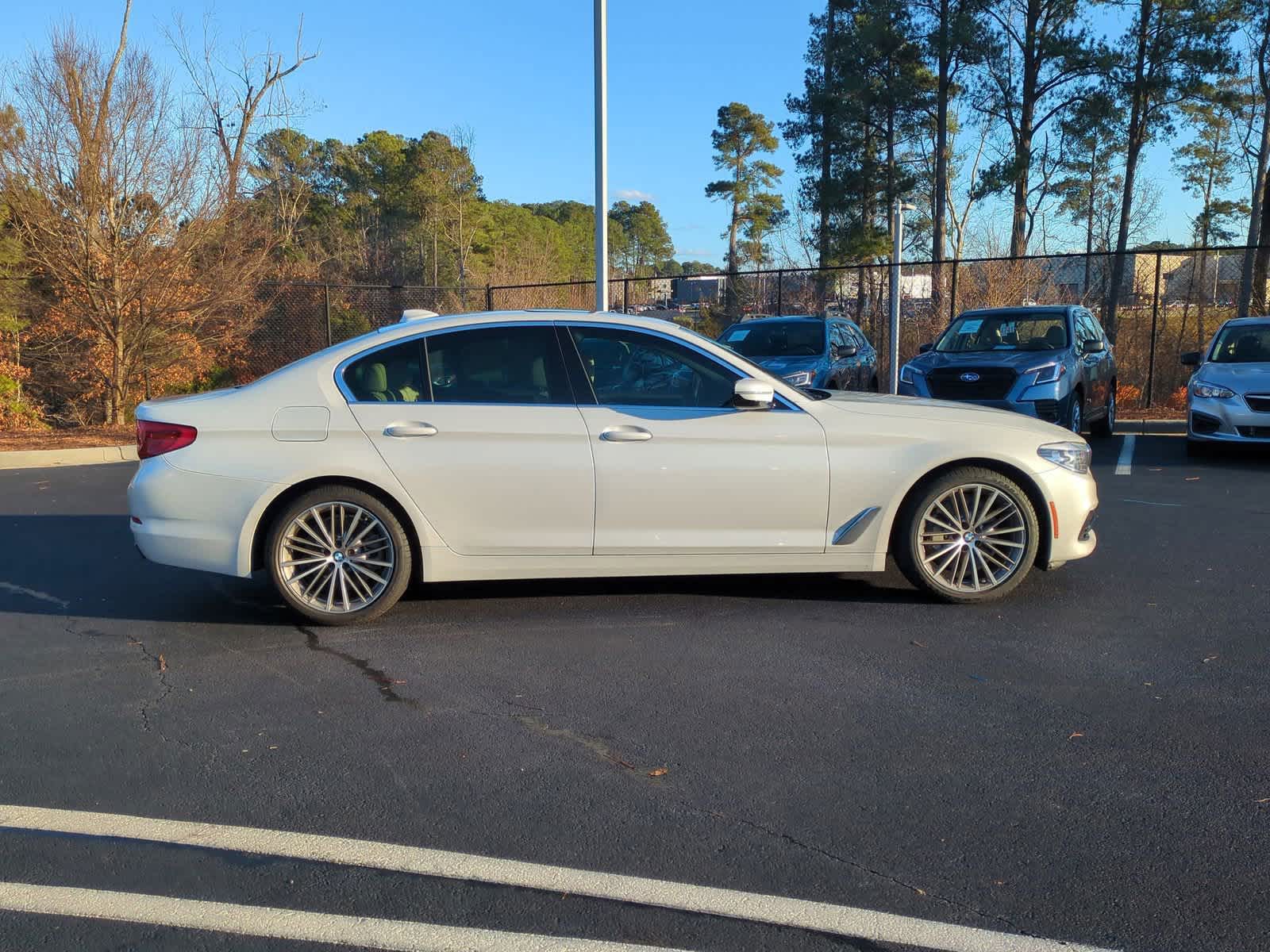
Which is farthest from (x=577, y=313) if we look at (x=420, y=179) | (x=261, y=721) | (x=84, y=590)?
(x=420, y=179)

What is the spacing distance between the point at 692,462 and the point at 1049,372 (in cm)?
790

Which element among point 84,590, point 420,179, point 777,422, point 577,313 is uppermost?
point 420,179

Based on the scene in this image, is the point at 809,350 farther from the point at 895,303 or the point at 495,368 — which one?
the point at 495,368

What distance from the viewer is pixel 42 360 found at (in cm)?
1922

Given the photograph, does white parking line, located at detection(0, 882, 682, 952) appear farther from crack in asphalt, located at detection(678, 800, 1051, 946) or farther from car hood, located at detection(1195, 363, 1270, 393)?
car hood, located at detection(1195, 363, 1270, 393)

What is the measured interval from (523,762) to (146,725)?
161cm

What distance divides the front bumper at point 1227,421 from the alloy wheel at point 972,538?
6770mm

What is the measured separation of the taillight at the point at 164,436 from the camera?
5508 mm

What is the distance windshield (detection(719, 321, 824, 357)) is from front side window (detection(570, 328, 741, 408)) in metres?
8.64

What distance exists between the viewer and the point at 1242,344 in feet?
39.2

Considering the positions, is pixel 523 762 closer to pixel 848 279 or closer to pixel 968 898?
pixel 968 898

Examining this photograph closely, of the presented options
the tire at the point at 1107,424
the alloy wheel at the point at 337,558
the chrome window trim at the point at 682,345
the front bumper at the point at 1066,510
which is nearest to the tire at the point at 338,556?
the alloy wheel at the point at 337,558

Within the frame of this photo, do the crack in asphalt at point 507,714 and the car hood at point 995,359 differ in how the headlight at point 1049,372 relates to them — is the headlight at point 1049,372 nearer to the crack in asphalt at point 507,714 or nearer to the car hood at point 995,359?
the car hood at point 995,359

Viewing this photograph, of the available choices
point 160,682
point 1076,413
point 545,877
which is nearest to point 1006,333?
point 1076,413
